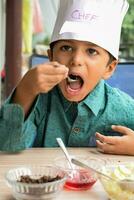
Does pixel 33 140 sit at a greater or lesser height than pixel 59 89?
lesser

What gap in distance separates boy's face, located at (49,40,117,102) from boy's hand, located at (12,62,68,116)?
12cm

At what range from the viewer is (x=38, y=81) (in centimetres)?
114

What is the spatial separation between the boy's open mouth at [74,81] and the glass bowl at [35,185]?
0.41m

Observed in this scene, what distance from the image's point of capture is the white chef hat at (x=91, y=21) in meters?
1.26

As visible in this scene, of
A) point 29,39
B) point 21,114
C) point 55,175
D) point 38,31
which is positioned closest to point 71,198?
point 55,175

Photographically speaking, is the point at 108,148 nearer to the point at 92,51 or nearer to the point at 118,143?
the point at 118,143

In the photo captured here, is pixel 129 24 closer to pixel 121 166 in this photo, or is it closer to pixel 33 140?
pixel 33 140

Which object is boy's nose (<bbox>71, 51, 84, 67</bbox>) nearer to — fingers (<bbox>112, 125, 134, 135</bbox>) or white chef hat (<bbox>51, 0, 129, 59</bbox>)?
white chef hat (<bbox>51, 0, 129, 59</bbox>)

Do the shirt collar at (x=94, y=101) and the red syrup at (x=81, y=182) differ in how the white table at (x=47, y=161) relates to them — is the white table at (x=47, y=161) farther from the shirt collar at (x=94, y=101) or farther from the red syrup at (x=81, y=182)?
the shirt collar at (x=94, y=101)

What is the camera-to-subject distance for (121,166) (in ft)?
3.06

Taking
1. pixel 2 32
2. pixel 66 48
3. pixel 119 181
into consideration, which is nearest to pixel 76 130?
pixel 66 48

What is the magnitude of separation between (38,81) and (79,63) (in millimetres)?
170

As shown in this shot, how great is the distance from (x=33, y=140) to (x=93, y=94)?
0.80ft

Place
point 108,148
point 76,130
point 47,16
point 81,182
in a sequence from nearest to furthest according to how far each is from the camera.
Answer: point 81,182
point 108,148
point 76,130
point 47,16
